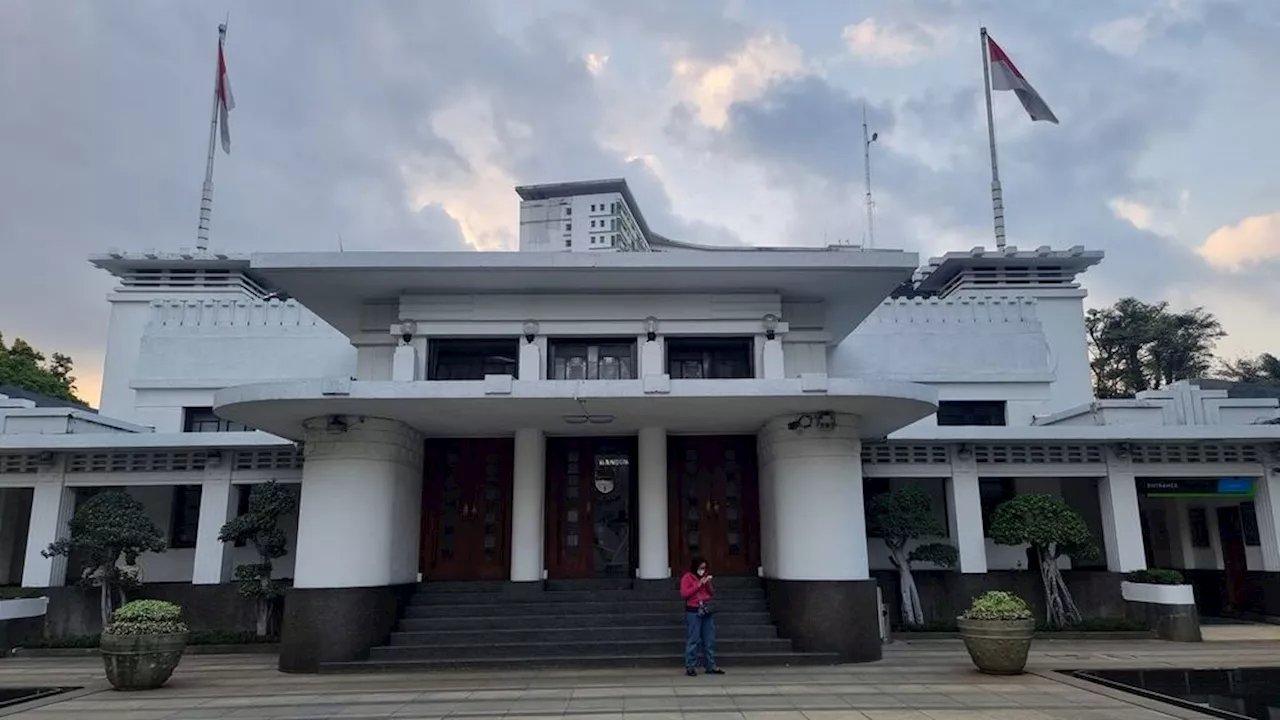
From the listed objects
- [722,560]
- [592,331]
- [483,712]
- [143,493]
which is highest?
[592,331]

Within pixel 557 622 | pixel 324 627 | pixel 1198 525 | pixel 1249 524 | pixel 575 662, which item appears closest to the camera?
pixel 324 627

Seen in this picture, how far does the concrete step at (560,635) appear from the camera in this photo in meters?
12.0

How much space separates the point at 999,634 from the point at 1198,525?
11887 millimetres

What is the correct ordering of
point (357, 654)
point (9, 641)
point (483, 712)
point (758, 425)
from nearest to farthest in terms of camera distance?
point (483, 712)
point (357, 654)
point (758, 425)
point (9, 641)

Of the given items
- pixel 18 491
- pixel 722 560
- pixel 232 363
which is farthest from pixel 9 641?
pixel 722 560

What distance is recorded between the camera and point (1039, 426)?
1603cm

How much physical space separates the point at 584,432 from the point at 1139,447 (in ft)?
35.5

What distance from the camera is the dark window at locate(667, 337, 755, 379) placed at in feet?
47.0

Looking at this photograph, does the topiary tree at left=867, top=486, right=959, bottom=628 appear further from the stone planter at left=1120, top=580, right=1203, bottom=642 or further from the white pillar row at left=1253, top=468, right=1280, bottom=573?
the white pillar row at left=1253, top=468, right=1280, bottom=573

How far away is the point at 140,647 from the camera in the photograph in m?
10.3

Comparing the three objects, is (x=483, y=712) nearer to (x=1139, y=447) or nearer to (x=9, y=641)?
(x=9, y=641)

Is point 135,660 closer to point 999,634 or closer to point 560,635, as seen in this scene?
point 560,635

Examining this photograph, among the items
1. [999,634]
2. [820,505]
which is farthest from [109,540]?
[999,634]

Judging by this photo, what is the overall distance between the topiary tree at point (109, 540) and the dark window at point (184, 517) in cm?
227
